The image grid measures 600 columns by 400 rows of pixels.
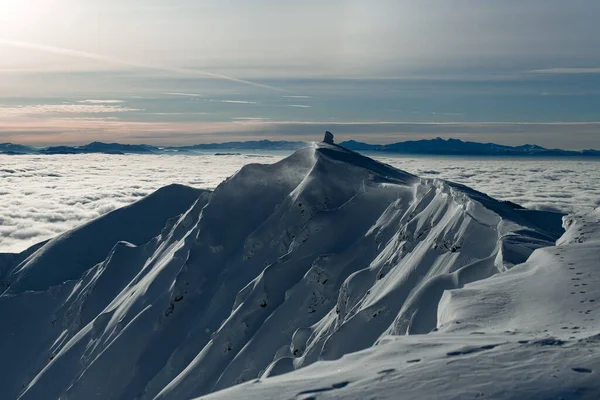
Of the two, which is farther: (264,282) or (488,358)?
(264,282)

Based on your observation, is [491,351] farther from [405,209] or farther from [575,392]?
[405,209]

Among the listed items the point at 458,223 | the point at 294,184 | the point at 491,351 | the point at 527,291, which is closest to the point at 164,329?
the point at 294,184

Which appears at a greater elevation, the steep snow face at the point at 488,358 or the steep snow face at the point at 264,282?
the steep snow face at the point at 488,358

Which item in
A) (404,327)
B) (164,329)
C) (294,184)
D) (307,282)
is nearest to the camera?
(404,327)

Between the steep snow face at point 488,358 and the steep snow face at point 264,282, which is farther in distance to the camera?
the steep snow face at point 264,282

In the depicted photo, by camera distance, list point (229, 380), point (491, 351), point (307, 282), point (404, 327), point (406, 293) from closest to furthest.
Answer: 1. point (491, 351)
2. point (404, 327)
3. point (406, 293)
4. point (229, 380)
5. point (307, 282)

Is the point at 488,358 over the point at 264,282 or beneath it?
over
